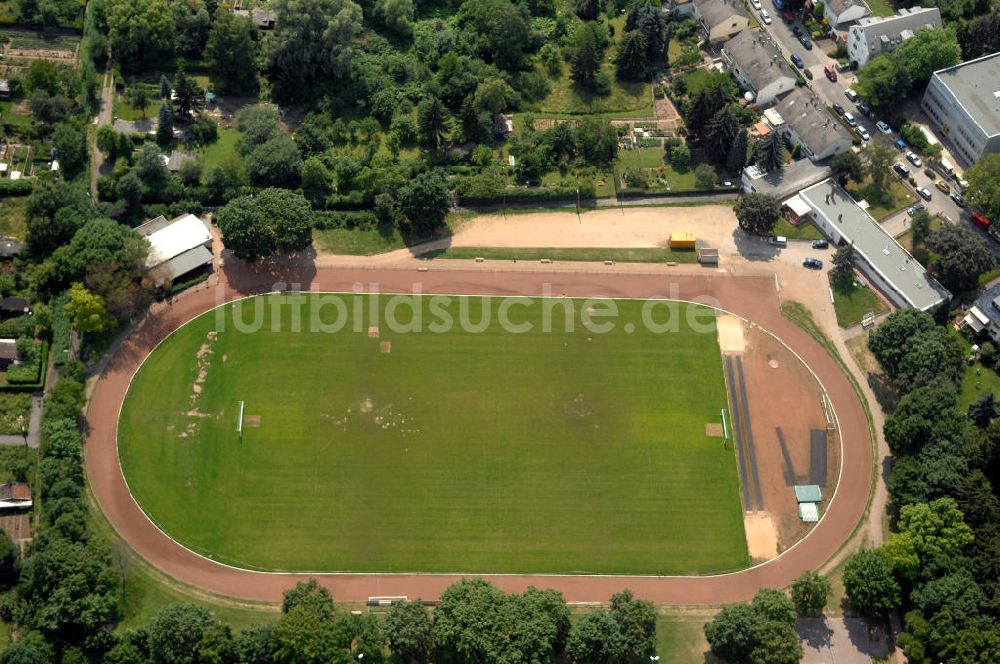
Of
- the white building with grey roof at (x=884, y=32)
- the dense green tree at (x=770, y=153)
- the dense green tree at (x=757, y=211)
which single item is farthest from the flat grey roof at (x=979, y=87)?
the dense green tree at (x=757, y=211)

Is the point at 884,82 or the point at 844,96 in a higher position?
the point at 844,96

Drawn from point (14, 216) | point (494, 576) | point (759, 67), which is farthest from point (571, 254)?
point (14, 216)

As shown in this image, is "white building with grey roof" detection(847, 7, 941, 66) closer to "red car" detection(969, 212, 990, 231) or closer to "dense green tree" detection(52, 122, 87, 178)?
"red car" detection(969, 212, 990, 231)

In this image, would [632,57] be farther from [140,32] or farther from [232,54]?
[140,32]

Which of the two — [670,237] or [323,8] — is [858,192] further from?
[323,8]

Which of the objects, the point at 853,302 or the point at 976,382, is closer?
the point at 976,382

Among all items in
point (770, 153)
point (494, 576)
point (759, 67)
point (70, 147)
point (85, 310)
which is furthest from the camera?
point (759, 67)

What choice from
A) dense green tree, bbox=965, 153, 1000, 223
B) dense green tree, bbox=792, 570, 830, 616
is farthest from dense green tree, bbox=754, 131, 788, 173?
dense green tree, bbox=792, 570, 830, 616

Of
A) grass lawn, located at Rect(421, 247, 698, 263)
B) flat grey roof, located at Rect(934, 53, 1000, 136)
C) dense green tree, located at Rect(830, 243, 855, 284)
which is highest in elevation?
flat grey roof, located at Rect(934, 53, 1000, 136)
